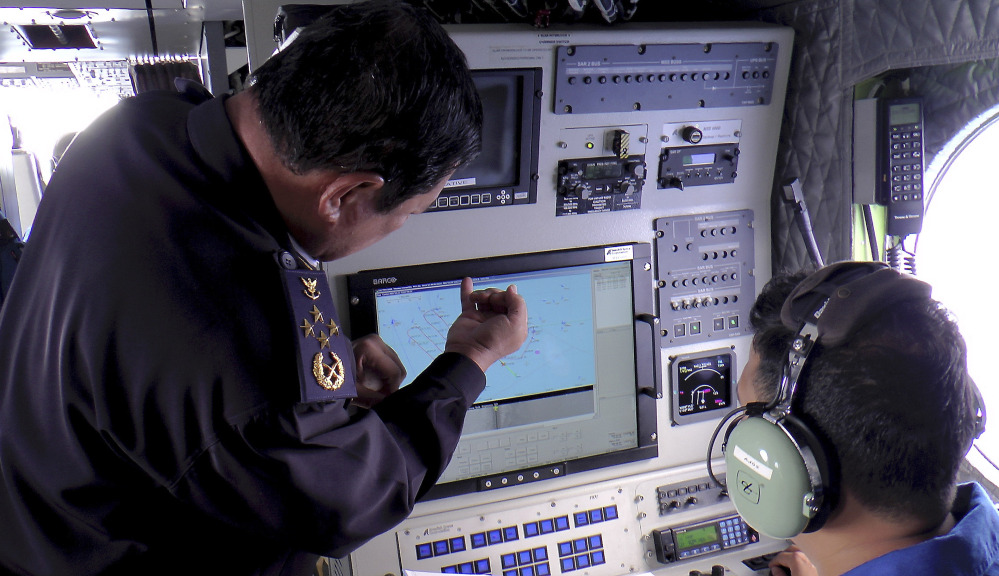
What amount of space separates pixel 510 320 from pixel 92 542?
3.04 ft

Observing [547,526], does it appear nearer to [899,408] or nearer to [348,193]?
[899,408]

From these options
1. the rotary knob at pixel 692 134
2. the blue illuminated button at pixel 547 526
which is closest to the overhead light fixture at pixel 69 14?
the rotary knob at pixel 692 134

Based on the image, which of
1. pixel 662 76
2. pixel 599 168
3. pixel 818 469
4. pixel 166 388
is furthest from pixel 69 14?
pixel 818 469

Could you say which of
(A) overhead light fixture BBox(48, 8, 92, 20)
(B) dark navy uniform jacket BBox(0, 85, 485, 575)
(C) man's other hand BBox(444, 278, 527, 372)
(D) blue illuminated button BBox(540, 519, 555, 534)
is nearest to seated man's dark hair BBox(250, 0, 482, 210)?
(B) dark navy uniform jacket BBox(0, 85, 485, 575)

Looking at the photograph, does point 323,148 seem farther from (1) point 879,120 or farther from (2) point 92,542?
(1) point 879,120

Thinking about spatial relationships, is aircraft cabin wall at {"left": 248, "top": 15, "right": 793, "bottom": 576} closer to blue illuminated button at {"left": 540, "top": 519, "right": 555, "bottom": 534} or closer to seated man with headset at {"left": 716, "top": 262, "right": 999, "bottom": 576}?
blue illuminated button at {"left": 540, "top": 519, "right": 555, "bottom": 534}

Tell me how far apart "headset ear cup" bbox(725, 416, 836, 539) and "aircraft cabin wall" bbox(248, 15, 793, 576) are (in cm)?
92

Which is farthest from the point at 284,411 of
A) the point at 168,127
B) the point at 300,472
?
the point at 168,127

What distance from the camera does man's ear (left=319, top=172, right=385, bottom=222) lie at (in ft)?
4.08

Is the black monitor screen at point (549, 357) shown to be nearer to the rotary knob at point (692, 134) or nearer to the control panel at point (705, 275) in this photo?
the control panel at point (705, 275)

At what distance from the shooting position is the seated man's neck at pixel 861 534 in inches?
52.0

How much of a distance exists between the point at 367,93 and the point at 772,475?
1.00 m

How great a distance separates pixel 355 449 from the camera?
126cm

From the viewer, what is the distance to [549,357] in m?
2.37
